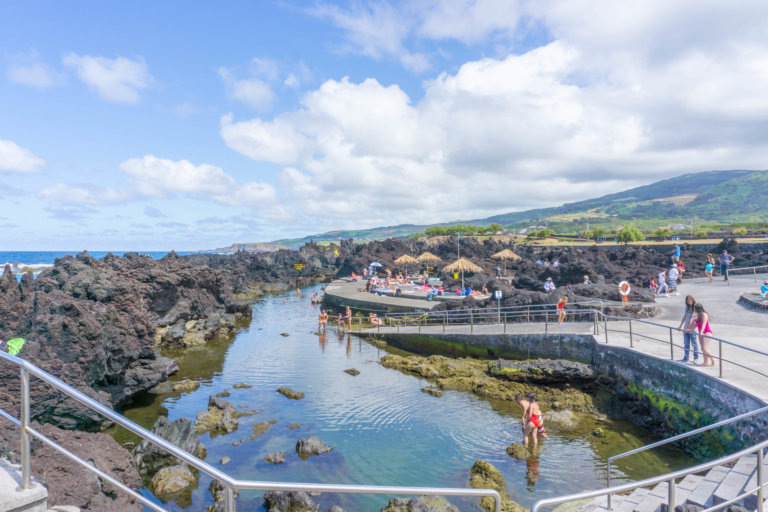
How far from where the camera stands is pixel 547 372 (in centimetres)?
1648

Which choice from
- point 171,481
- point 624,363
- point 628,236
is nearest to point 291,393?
point 171,481

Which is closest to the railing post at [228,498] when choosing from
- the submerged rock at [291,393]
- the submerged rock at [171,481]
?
the submerged rock at [171,481]

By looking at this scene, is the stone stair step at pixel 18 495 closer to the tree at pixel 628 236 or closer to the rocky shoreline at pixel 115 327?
the rocky shoreline at pixel 115 327

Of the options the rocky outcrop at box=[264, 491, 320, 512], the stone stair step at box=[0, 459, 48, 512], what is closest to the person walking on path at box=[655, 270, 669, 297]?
the rocky outcrop at box=[264, 491, 320, 512]

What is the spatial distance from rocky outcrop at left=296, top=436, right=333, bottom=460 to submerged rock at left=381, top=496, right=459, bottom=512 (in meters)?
3.70

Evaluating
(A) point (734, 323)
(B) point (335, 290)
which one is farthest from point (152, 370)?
(B) point (335, 290)

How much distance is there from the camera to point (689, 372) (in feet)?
37.3

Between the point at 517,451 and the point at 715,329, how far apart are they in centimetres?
906

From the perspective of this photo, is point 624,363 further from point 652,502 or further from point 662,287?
point 662,287

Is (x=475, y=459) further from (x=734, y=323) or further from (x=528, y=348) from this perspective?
(x=734, y=323)

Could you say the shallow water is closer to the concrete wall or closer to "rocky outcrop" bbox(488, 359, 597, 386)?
the concrete wall

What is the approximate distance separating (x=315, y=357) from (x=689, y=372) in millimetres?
16848

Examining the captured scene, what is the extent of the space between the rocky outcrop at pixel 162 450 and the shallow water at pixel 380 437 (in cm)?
55

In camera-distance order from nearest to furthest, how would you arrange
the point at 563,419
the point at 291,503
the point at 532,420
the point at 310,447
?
the point at 291,503, the point at 310,447, the point at 532,420, the point at 563,419
